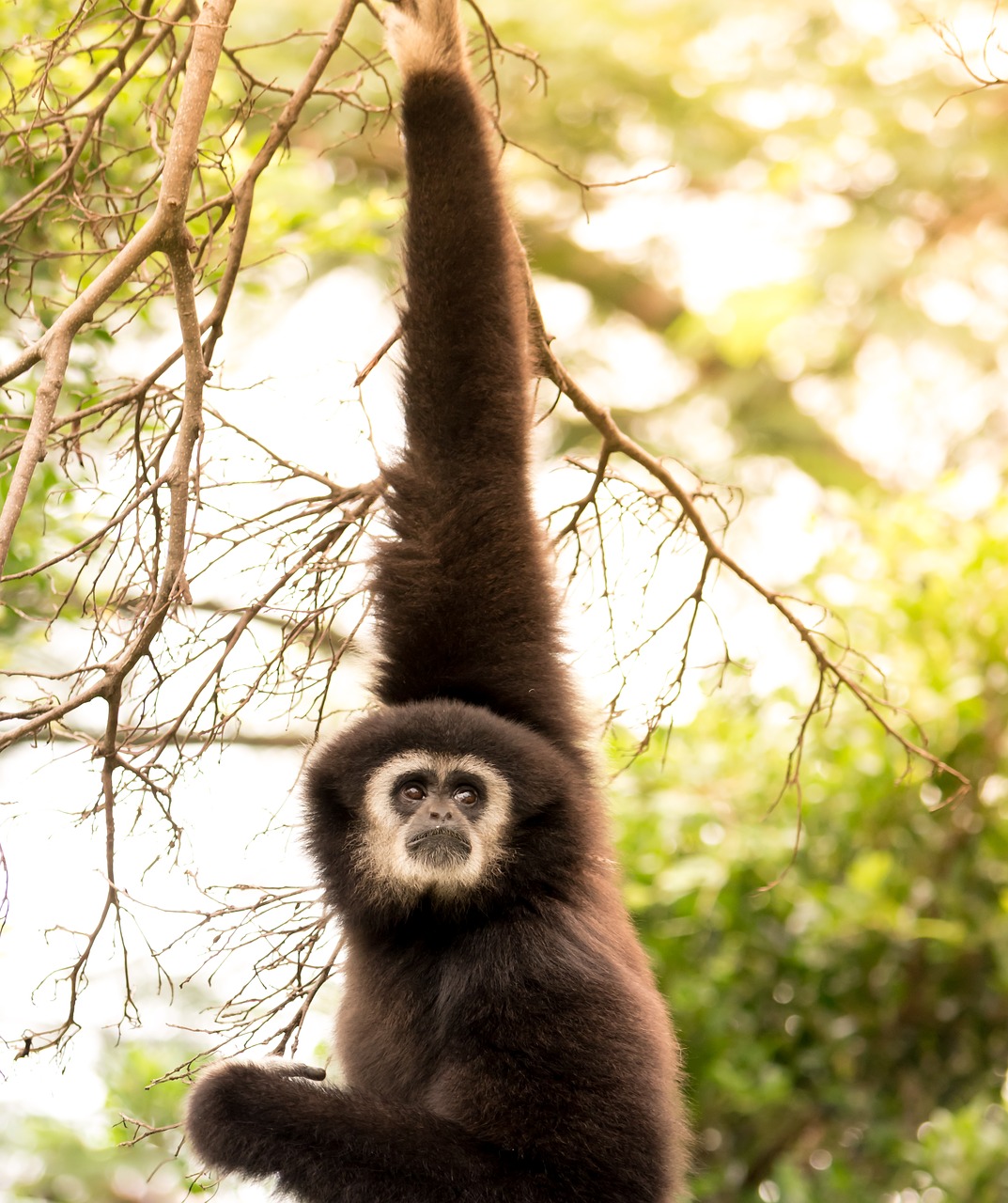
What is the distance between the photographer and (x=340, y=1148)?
3207 millimetres

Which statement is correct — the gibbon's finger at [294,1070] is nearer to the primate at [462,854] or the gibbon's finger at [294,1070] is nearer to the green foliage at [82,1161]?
the primate at [462,854]

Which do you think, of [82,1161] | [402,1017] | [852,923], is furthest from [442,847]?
[82,1161]

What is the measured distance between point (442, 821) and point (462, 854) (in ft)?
0.33

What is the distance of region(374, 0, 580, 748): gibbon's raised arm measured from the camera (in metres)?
3.86

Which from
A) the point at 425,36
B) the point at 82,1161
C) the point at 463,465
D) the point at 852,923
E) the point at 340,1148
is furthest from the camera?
the point at 82,1161

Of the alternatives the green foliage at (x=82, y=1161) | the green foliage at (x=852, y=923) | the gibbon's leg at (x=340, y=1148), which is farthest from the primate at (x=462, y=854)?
the green foliage at (x=82, y=1161)

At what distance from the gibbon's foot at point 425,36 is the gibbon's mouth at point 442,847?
81.4 inches

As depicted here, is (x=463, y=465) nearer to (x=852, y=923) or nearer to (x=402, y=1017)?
(x=402, y=1017)

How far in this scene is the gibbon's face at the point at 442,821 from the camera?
3543 mm

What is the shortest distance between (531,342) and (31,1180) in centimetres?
731

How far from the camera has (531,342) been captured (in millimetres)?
4008

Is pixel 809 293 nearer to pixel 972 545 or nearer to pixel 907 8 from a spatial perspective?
pixel 907 8

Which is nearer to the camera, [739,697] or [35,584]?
[35,584]

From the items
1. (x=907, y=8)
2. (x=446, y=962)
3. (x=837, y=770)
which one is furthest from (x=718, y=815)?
(x=907, y=8)
